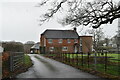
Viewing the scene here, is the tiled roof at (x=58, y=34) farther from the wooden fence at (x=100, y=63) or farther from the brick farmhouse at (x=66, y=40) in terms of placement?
the wooden fence at (x=100, y=63)

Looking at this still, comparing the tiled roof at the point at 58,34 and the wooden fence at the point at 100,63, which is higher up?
the tiled roof at the point at 58,34

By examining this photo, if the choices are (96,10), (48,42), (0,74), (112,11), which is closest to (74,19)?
(96,10)

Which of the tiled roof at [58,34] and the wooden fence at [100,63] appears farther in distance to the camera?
the tiled roof at [58,34]

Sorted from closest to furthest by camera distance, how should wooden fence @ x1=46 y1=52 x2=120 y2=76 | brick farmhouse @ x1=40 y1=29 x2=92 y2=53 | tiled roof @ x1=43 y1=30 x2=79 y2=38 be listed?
wooden fence @ x1=46 y1=52 x2=120 y2=76 → brick farmhouse @ x1=40 y1=29 x2=92 y2=53 → tiled roof @ x1=43 y1=30 x2=79 y2=38

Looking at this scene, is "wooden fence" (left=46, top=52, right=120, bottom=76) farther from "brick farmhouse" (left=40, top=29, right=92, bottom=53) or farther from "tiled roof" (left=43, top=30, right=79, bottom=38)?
"tiled roof" (left=43, top=30, right=79, bottom=38)

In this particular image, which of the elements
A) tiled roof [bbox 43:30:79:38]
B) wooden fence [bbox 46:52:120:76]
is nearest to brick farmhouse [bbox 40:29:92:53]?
tiled roof [bbox 43:30:79:38]

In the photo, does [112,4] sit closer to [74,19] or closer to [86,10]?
[86,10]

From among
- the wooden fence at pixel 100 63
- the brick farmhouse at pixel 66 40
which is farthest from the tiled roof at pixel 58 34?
the wooden fence at pixel 100 63

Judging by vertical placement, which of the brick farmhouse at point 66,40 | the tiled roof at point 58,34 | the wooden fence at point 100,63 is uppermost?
the tiled roof at point 58,34

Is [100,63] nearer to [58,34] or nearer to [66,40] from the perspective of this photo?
[66,40]

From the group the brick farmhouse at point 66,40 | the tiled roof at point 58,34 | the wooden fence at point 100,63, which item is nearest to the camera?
the wooden fence at point 100,63

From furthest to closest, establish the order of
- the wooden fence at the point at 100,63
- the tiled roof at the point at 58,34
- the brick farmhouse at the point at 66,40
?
1. the tiled roof at the point at 58,34
2. the brick farmhouse at the point at 66,40
3. the wooden fence at the point at 100,63

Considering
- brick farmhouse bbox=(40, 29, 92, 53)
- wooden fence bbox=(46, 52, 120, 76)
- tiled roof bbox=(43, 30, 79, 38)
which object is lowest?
wooden fence bbox=(46, 52, 120, 76)

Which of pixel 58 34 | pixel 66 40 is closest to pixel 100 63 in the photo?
pixel 66 40
